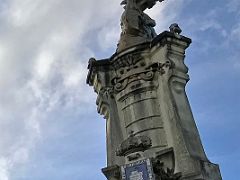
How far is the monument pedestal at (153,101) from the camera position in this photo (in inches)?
421

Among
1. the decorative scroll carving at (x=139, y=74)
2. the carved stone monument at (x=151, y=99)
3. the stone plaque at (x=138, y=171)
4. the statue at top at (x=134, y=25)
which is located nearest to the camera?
the stone plaque at (x=138, y=171)

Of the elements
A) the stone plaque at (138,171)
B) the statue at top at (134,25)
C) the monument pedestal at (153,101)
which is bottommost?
the stone plaque at (138,171)

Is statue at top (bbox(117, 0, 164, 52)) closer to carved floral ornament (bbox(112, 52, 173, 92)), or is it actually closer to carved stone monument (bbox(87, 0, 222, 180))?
carved stone monument (bbox(87, 0, 222, 180))

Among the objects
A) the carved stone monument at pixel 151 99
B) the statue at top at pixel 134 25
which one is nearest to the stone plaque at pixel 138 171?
the carved stone monument at pixel 151 99

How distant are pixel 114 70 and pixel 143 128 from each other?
2.02 metres

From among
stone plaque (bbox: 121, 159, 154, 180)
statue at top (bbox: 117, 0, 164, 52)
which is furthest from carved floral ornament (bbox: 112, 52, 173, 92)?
stone plaque (bbox: 121, 159, 154, 180)

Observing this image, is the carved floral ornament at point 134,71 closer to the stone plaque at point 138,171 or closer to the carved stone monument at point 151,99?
the carved stone monument at point 151,99

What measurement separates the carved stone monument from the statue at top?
0.09 feet

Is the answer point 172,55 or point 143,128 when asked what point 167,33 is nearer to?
point 172,55

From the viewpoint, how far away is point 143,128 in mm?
11430

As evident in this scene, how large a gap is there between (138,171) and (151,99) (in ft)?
11.7

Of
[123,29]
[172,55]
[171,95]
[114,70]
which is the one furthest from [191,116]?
[123,29]

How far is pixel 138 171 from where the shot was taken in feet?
27.7

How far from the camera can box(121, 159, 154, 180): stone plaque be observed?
27.4ft
